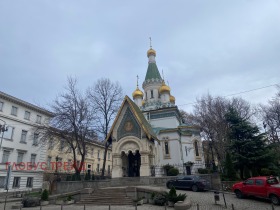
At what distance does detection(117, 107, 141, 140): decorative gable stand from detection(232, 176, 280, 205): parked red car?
37.6ft

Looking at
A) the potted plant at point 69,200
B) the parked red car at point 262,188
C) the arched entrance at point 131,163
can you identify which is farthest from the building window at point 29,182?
the parked red car at point 262,188

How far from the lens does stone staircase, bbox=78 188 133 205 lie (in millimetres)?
15383

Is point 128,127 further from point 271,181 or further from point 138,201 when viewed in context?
point 271,181

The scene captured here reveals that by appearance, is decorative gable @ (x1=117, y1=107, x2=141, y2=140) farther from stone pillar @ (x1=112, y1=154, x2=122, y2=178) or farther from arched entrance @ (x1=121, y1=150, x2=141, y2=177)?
arched entrance @ (x1=121, y1=150, x2=141, y2=177)

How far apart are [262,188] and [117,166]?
566 inches

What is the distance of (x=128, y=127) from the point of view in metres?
24.0

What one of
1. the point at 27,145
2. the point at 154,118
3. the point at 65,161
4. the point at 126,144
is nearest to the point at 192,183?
the point at 126,144

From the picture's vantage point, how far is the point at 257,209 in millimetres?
→ 11266

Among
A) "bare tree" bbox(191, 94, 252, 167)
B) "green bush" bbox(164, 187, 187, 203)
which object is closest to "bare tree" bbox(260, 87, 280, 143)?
"bare tree" bbox(191, 94, 252, 167)

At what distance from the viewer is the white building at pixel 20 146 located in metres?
26.9

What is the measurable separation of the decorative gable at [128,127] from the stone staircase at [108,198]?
724 centimetres

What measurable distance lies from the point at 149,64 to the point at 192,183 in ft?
93.7

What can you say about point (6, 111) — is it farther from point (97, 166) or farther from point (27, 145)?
point (97, 166)

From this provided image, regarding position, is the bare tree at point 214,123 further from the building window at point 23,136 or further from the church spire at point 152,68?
the building window at point 23,136
